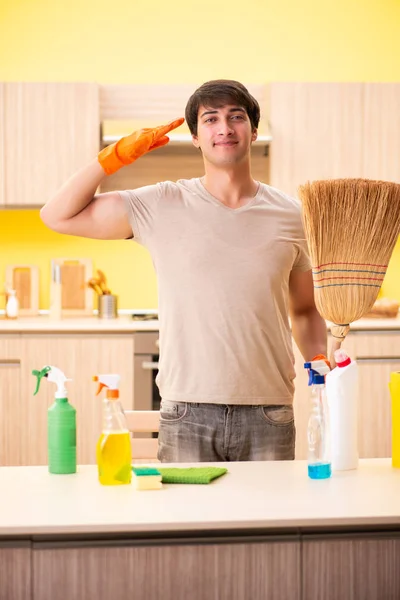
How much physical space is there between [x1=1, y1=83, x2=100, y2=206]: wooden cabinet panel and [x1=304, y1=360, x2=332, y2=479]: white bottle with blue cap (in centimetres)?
284

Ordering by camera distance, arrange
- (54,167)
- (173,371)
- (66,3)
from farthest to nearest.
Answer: (66,3), (54,167), (173,371)

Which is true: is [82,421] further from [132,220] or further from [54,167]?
[132,220]

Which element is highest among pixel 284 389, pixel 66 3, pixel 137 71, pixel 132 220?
pixel 66 3

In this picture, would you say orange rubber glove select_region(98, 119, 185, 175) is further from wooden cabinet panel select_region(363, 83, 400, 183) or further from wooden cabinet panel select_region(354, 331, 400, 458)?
wooden cabinet panel select_region(363, 83, 400, 183)

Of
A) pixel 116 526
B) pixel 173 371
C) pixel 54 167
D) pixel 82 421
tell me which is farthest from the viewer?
pixel 54 167

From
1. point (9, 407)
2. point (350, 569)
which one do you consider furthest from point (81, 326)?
point (350, 569)

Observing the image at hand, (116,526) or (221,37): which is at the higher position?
(221,37)

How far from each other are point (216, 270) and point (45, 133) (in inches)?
99.2

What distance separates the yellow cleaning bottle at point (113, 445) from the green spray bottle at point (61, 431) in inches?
3.8

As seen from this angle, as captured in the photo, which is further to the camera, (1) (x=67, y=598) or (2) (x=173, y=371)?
(2) (x=173, y=371)

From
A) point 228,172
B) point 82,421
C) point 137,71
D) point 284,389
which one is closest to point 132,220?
point 228,172

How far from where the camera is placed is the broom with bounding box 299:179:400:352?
68.7 inches

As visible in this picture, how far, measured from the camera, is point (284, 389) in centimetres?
211

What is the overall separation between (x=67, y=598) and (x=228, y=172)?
3.63 feet
